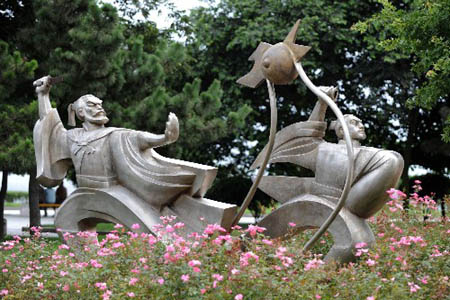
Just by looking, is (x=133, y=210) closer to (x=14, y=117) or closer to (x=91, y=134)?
(x=91, y=134)

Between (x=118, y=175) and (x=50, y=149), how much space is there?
34.9 inches

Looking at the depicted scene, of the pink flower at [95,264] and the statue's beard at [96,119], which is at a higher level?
the statue's beard at [96,119]

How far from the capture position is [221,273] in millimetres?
4504

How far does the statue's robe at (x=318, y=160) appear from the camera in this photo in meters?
6.39

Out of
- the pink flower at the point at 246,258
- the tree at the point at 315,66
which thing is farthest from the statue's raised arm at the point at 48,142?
the tree at the point at 315,66

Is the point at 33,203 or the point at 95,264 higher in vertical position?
the point at 95,264

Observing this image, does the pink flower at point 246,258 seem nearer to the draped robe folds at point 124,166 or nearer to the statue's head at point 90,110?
the draped robe folds at point 124,166

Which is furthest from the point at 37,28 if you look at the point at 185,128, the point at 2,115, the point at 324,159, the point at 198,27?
the point at 324,159

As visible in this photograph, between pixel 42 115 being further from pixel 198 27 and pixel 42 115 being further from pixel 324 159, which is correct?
pixel 198 27

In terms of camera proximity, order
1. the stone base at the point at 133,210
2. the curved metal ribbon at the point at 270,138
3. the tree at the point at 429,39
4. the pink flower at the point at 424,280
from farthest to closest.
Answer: the tree at the point at 429,39
the stone base at the point at 133,210
the curved metal ribbon at the point at 270,138
the pink flower at the point at 424,280

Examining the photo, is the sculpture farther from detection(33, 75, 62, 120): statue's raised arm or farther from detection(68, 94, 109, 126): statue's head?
detection(33, 75, 62, 120): statue's raised arm

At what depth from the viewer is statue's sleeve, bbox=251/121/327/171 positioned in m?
6.91

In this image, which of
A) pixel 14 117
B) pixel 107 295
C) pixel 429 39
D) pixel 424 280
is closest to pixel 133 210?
pixel 107 295

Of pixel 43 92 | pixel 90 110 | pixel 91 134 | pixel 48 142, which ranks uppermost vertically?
pixel 43 92
